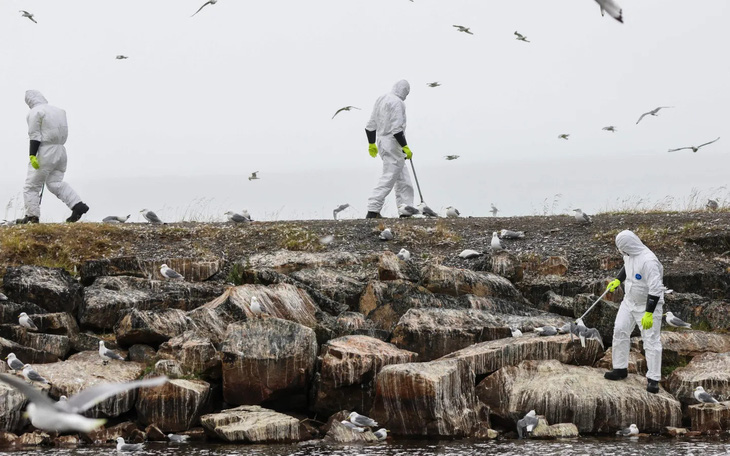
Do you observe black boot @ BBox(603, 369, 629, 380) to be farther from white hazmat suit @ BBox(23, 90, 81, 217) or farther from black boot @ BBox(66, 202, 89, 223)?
white hazmat suit @ BBox(23, 90, 81, 217)

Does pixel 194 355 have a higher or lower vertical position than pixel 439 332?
lower

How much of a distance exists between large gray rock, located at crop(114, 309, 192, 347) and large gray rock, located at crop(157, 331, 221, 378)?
45 cm

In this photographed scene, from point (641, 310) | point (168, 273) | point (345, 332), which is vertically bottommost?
point (345, 332)

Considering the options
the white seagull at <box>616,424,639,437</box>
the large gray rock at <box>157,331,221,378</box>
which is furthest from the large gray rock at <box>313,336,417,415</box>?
the white seagull at <box>616,424,639,437</box>

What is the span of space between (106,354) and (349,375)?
11.8 feet

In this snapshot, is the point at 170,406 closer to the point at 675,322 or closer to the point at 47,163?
the point at 675,322

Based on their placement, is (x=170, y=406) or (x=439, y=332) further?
(x=439, y=332)

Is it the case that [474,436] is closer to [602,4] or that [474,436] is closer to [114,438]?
[114,438]

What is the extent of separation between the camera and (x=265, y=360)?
1405 centimetres

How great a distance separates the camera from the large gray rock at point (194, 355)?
14.3 metres

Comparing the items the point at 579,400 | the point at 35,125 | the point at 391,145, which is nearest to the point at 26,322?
the point at 35,125

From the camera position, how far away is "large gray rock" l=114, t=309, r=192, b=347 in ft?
48.9

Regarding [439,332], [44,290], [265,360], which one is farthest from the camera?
[44,290]

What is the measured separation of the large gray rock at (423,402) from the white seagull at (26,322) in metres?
5.52
